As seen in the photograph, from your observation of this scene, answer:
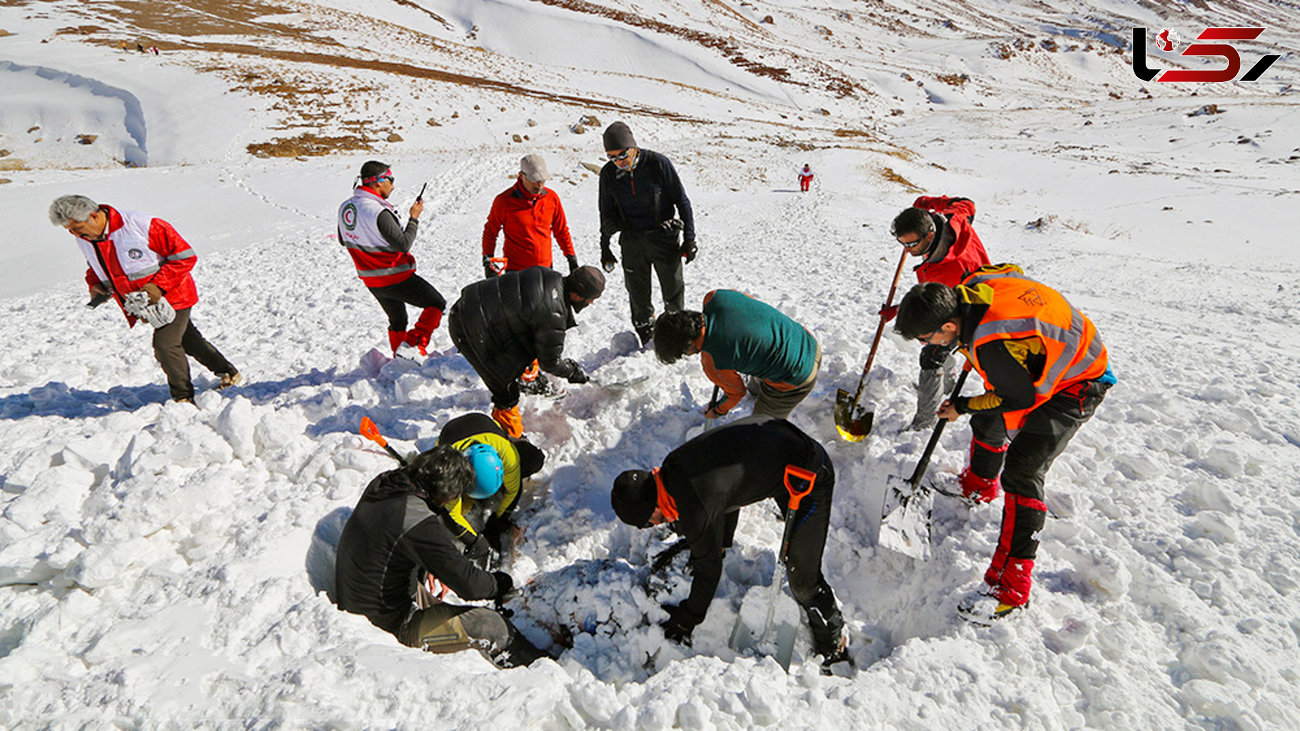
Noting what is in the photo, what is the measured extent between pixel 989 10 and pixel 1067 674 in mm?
112266

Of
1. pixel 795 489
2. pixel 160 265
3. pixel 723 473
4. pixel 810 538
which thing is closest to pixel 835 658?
pixel 810 538

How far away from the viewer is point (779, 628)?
332 centimetres

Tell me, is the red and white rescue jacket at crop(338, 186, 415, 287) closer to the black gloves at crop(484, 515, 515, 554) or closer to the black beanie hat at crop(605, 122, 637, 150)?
the black beanie hat at crop(605, 122, 637, 150)

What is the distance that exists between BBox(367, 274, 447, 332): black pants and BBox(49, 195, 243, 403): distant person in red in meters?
1.31

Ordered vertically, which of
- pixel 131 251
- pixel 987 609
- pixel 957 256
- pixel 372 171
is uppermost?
pixel 957 256

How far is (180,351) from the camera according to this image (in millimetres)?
4492

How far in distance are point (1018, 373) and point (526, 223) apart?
3827mm

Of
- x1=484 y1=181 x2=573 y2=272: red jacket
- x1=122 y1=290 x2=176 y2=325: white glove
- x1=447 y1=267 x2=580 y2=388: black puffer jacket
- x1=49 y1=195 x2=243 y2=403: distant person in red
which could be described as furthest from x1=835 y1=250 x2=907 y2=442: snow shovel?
x1=122 y1=290 x2=176 y2=325: white glove

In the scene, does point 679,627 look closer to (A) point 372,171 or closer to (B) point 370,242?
(B) point 370,242

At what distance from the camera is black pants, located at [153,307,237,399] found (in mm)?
4363

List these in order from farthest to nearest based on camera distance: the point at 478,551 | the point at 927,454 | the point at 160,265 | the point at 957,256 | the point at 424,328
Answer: the point at 424,328
the point at 160,265
the point at 957,256
the point at 927,454
the point at 478,551

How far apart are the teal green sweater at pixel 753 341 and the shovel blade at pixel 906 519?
1.06 meters

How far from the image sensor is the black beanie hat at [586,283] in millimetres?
3787

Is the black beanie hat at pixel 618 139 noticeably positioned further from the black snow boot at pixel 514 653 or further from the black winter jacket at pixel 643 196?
the black snow boot at pixel 514 653
